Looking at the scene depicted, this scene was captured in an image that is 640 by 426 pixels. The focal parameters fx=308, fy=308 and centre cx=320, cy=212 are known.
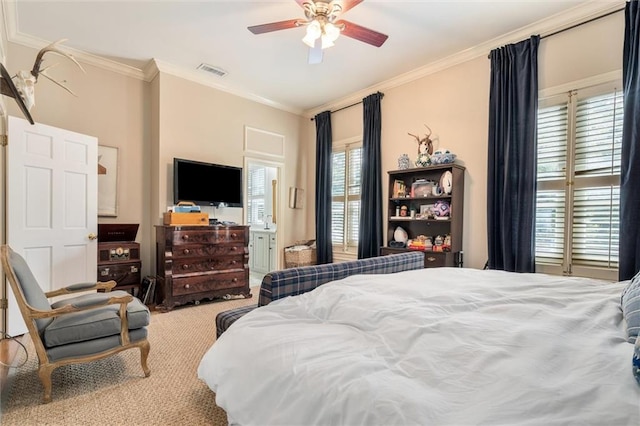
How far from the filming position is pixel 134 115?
13.8 ft

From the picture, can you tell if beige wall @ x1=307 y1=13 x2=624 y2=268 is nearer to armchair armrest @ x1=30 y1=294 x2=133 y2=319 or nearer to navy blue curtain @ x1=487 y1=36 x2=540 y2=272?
navy blue curtain @ x1=487 y1=36 x2=540 y2=272

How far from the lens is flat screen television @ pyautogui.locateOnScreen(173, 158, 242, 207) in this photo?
4094 mm

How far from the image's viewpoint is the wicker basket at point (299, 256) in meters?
5.23

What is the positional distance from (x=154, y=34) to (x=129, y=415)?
3621mm

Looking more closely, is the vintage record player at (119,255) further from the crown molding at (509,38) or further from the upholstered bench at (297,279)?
the crown molding at (509,38)

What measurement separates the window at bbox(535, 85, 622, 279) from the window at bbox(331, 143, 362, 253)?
2487 mm

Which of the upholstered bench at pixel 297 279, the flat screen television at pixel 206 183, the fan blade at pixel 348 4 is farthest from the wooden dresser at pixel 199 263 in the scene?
the fan blade at pixel 348 4

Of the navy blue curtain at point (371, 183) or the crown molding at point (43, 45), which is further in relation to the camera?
the navy blue curtain at point (371, 183)

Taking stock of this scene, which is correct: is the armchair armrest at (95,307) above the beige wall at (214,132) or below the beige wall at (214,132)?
below

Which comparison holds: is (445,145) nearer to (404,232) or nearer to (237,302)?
(404,232)

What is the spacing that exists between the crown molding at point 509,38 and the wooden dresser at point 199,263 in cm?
294

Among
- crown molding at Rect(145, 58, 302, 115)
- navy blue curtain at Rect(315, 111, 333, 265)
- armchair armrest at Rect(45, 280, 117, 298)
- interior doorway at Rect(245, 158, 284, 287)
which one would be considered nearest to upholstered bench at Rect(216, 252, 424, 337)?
armchair armrest at Rect(45, 280, 117, 298)

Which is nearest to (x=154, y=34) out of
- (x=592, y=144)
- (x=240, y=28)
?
(x=240, y=28)

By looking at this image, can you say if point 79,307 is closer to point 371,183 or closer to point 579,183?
point 371,183
